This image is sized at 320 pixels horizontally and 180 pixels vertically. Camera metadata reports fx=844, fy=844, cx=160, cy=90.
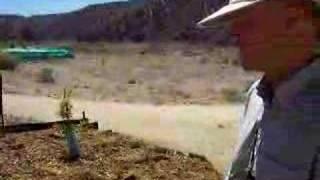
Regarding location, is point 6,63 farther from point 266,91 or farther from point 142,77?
point 266,91

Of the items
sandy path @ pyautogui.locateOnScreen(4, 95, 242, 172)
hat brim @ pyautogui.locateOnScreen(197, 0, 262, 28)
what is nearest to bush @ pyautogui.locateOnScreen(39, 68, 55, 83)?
sandy path @ pyautogui.locateOnScreen(4, 95, 242, 172)

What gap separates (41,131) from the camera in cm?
877

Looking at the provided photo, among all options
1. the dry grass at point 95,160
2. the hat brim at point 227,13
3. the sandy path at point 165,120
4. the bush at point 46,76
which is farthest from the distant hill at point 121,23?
the hat brim at point 227,13

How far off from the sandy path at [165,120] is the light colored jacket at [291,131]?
6.22 meters

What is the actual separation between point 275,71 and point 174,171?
549cm

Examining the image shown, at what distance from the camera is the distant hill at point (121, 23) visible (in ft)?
144

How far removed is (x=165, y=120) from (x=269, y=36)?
11119 mm

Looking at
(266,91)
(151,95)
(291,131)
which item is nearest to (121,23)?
(151,95)

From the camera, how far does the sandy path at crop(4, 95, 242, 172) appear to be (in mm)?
9695

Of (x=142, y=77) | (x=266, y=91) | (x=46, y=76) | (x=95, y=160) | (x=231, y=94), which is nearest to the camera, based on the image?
(x=266, y=91)

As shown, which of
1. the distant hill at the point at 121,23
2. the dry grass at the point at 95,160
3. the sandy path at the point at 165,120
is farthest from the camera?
the distant hill at the point at 121,23

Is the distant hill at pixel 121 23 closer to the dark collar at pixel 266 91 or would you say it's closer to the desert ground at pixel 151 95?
the desert ground at pixel 151 95

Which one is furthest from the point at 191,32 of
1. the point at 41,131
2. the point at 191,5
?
the point at 41,131

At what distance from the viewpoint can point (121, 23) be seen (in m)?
47.4
